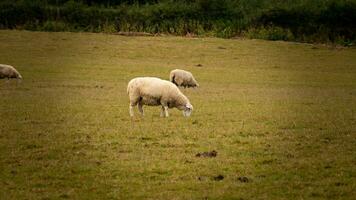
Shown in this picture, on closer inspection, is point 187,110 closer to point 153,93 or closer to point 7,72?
point 153,93

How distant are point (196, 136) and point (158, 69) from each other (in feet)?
77.5

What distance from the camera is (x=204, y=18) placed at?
204ft

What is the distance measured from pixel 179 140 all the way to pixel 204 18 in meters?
48.6

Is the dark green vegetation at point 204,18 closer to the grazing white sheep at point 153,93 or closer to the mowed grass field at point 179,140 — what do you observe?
the mowed grass field at point 179,140

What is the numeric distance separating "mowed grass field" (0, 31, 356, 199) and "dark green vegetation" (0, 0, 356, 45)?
21.0 meters

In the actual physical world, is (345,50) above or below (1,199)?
below

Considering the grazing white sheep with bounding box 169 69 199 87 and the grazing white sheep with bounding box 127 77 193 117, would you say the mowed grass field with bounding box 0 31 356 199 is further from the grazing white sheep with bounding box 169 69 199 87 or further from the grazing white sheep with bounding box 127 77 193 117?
the grazing white sheep with bounding box 169 69 199 87

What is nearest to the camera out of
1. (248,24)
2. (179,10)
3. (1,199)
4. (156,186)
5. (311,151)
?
(1,199)

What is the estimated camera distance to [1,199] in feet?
31.8

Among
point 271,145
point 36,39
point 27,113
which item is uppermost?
point 271,145

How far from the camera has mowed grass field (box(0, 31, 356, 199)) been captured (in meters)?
10.6

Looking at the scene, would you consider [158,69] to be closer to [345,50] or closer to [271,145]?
[345,50]

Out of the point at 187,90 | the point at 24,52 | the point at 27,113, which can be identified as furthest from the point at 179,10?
the point at 27,113

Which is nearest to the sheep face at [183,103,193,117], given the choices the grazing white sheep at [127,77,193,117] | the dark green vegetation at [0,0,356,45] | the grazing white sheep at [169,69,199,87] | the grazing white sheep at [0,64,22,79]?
the grazing white sheep at [127,77,193,117]
